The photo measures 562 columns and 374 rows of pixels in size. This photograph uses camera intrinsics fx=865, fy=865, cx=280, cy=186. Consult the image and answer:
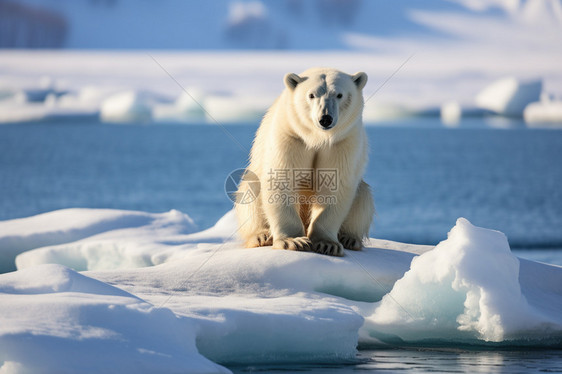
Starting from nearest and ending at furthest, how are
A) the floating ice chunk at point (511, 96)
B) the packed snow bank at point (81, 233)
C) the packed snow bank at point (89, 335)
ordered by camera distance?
the packed snow bank at point (89, 335), the packed snow bank at point (81, 233), the floating ice chunk at point (511, 96)

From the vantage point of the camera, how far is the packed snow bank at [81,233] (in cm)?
842

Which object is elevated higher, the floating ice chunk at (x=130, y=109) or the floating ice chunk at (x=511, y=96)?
the floating ice chunk at (x=511, y=96)

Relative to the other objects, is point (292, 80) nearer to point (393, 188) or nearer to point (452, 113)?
point (393, 188)

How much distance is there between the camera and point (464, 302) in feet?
19.1

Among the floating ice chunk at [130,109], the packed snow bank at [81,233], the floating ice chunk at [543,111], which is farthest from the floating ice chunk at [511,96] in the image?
the packed snow bank at [81,233]

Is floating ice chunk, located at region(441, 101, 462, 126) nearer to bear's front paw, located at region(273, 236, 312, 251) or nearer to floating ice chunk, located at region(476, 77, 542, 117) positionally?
floating ice chunk, located at region(476, 77, 542, 117)

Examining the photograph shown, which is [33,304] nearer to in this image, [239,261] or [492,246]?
[239,261]

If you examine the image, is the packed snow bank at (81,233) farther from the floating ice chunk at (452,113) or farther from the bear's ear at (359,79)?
the floating ice chunk at (452,113)

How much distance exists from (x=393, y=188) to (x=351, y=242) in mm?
28880

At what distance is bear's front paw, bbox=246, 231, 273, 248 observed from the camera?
667 centimetres

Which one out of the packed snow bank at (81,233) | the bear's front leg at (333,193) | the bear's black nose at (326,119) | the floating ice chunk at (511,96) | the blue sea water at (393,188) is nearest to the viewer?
the blue sea water at (393,188)

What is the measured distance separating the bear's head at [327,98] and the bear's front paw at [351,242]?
0.95 metres

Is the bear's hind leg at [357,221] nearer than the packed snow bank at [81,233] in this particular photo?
Yes

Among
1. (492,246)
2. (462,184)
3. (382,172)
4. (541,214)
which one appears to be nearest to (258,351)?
(492,246)
